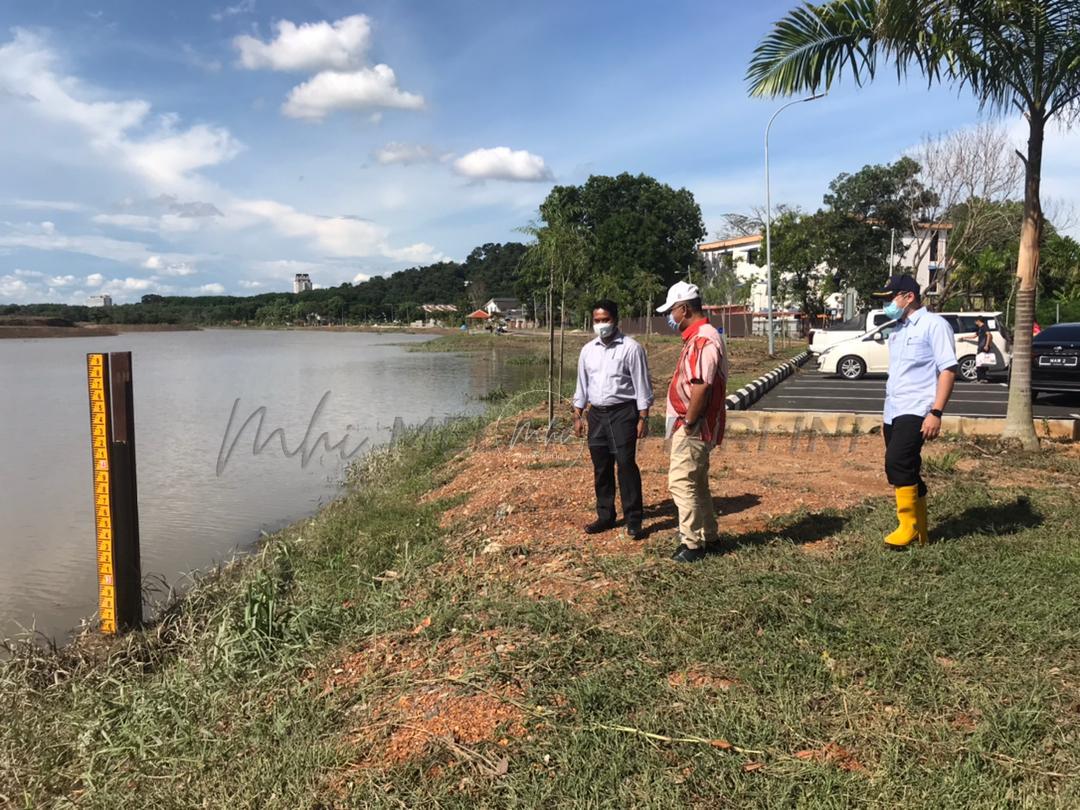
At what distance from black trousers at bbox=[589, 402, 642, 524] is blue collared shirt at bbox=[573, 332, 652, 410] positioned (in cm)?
7

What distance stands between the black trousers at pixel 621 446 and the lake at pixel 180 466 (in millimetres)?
4431

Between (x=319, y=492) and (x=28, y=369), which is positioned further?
(x=28, y=369)

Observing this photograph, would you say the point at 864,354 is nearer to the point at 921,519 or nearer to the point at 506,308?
the point at 921,519

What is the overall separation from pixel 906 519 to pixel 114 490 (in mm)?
5247

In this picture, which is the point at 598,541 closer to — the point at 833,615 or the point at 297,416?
the point at 833,615

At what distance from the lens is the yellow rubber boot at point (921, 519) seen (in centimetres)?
473

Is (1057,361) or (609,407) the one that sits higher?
(1057,361)

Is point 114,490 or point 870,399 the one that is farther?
point 870,399

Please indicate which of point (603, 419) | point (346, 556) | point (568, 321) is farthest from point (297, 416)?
point (568, 321)

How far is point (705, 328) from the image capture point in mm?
4555

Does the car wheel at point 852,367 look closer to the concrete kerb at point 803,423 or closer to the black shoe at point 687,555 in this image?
the concrete kerb at point 803,423

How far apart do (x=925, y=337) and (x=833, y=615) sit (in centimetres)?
191

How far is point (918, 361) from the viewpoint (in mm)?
4656

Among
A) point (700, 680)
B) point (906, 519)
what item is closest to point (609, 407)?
point (906, 519)
